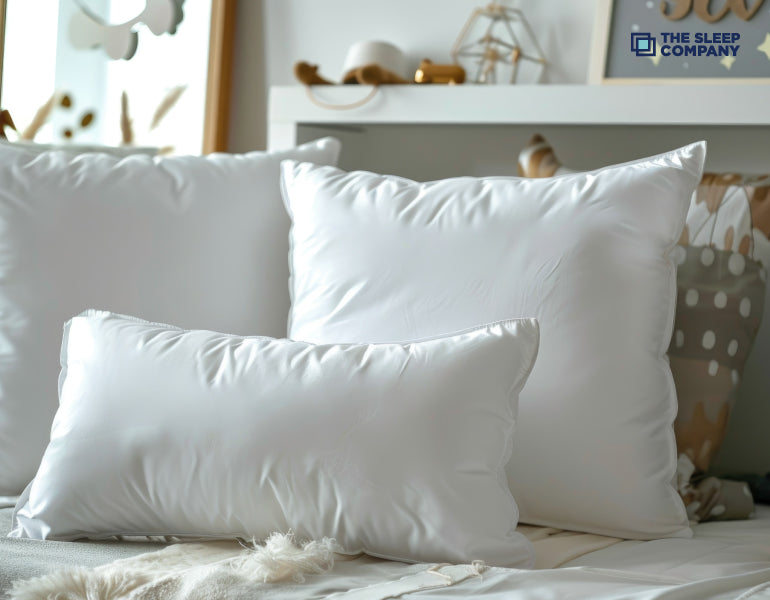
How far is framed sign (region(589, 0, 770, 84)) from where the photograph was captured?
5.24 ft

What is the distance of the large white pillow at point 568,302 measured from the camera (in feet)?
3.67

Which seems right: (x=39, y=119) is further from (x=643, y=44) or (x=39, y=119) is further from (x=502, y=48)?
(x=643, y=44)

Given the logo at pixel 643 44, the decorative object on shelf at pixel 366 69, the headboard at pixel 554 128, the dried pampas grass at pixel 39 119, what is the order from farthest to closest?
1. the dried pampas grass at pixel 39 119
2. the decorative object on shelf at pixel 366 69
3. the logo at pixel 643 44
4. the headboard at pixel 554 128

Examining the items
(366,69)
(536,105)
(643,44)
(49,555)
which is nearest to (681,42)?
(643,44)

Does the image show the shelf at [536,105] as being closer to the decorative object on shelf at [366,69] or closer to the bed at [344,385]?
the decorative object on shelf at [366,69]

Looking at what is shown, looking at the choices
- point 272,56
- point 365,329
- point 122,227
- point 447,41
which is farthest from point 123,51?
point 365,329

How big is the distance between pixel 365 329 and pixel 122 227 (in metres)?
0.39

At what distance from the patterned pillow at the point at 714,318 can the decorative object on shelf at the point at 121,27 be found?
1.25 m

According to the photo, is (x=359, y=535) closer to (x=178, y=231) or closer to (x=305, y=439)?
(x=305, y=439)

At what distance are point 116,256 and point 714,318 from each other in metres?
0.82

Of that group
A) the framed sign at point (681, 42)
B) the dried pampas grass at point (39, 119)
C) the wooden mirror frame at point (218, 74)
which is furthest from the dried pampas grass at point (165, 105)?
the framed sign at point (681, 42)

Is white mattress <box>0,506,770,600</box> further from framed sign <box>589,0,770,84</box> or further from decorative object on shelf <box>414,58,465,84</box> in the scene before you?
decorative object on shelf <box>414,58,465,84</box>

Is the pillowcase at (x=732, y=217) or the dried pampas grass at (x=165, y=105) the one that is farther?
the dried pampas grass at (x=165, y=105)

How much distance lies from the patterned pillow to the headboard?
225mm
